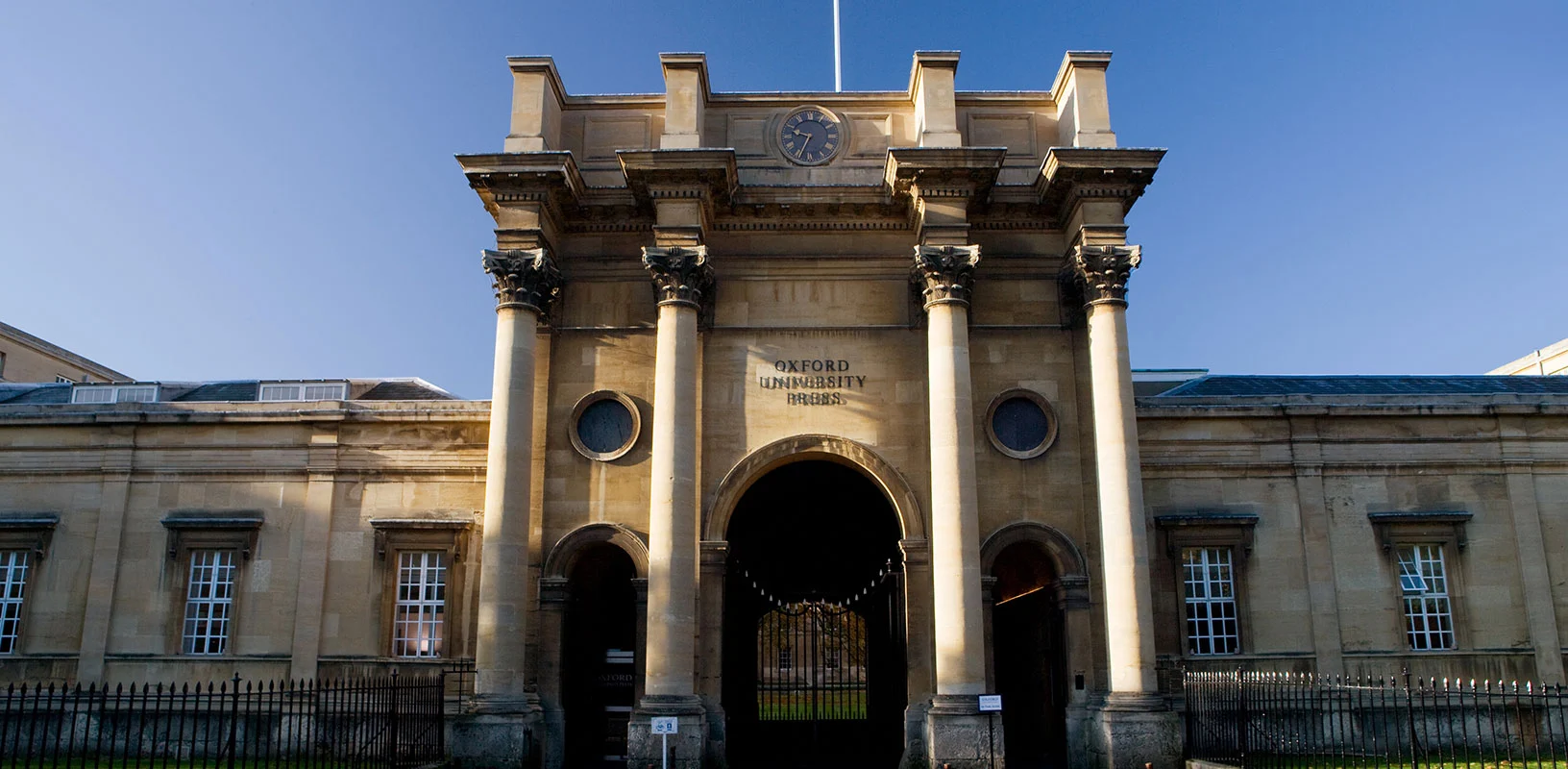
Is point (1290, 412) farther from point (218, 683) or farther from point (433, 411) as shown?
point (218, 683)

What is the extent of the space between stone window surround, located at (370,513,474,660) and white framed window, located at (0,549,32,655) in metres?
7.45

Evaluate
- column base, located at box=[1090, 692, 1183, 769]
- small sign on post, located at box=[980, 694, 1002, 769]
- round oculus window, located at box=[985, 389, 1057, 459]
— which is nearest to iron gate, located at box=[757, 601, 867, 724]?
small sign on post, located at box=[980, 694, 1002, 769]

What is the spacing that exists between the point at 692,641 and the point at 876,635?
10072mm

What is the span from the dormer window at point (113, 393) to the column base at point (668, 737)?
16428 mm

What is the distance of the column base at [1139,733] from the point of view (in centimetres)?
1895

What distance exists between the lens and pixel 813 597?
93.8ft

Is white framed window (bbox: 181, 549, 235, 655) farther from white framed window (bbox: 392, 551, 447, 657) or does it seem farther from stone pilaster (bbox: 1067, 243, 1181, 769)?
stone pilaster (bbox: 1067, 243, 1181, 769)

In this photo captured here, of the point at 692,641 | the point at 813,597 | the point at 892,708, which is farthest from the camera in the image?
the point at 813,597

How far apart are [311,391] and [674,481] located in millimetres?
11433

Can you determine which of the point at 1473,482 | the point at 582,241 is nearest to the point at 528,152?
the point at 582,241

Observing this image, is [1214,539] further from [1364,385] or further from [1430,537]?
[1364,385]

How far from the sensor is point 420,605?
23000 millimetres

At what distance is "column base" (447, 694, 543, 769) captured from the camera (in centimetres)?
1920

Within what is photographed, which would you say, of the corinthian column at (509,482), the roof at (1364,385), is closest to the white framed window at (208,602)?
the corinthian column at (509,482)
